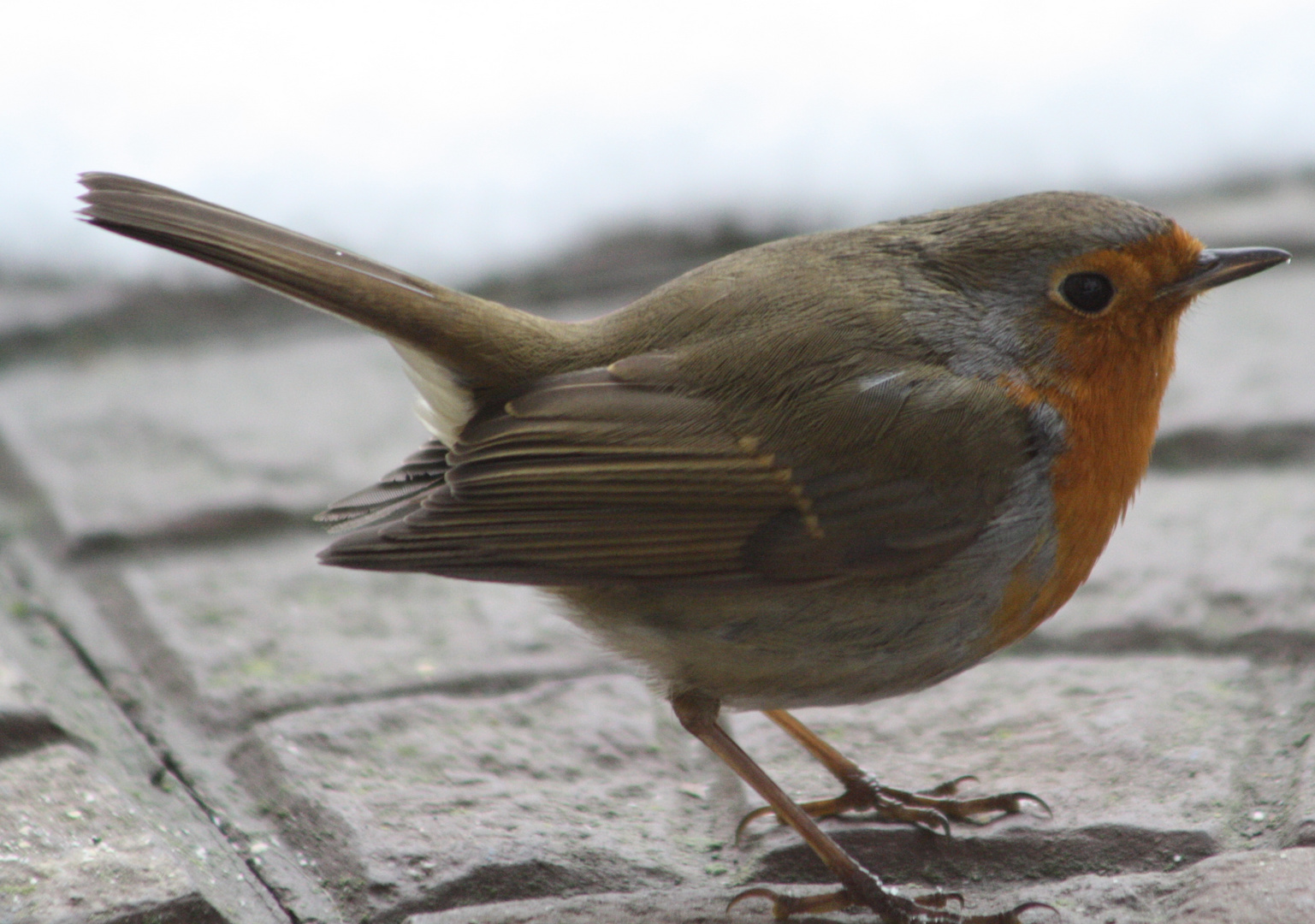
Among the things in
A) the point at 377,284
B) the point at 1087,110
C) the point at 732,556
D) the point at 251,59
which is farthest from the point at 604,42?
the point at 732,556

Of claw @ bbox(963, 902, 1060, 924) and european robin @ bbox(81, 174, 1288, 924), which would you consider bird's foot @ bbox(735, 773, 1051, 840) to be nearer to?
european robin @ bbox(81, 174, 1288, 924)

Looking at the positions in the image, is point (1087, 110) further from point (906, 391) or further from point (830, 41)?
point (906, 391)

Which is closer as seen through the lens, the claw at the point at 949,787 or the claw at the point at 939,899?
the claw at the point at 939,899

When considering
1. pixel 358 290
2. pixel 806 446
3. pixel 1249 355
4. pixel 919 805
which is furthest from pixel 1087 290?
pixel 1249 355

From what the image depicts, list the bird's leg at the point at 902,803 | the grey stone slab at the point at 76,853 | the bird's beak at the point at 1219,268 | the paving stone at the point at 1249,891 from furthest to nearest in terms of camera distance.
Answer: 1. the bird's beak at the point at 1219,268
2. the bird's leg at the point at 902,803
3. the grey stone slab at the point at 76,853
4. the paving stone at the point at 1249,891

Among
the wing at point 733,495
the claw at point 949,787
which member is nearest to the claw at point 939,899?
the claw at point 949,787

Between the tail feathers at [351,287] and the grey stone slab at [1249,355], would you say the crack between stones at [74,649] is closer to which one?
the tail feathers at [351,287]

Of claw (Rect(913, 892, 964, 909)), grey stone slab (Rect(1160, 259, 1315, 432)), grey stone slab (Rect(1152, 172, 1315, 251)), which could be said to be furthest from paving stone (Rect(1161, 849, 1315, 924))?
grey stone slab (Rect(1152, 172, 1315, 251))
